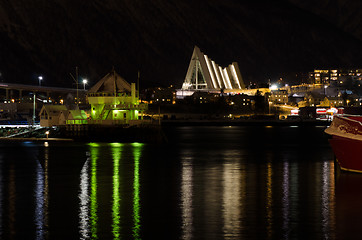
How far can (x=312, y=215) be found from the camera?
21328 millimetres

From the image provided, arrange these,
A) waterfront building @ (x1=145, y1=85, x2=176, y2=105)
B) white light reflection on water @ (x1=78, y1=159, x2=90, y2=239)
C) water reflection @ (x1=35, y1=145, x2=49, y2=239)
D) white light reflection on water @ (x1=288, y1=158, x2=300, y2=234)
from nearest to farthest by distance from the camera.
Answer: white light reflection on water @ (x1=78, y1=159, x2=90, y2=239) < water reflection @ (x1=35, y1=145, x2=49, y2=239) < white light reflection on water @ (x1=288, y1=158, x2=300, y2=234) < waterfront building @ (x1=145, y1=85, x2=176, y2=105)

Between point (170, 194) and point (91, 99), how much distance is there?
47735 mm

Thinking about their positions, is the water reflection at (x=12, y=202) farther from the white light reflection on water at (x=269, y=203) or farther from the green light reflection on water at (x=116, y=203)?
the white light reflection on water at (x=269, y=203)

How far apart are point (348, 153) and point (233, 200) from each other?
361 inches

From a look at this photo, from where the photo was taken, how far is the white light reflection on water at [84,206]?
18.7 m

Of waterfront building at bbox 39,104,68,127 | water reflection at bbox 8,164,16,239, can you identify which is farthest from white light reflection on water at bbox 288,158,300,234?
waterfront building at bbox 39,104,68,127

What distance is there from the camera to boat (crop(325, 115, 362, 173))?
29.9m

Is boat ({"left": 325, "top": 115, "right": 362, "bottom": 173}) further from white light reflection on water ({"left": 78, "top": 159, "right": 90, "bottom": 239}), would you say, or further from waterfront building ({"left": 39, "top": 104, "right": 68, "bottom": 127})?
waterfront building ({"left": 39, "top": 104, "right": 68, "bottom": 127})

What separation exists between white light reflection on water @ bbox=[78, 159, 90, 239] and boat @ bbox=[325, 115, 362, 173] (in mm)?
12549

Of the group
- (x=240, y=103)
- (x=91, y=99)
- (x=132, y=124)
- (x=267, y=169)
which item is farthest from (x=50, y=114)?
(x=240, y=103)

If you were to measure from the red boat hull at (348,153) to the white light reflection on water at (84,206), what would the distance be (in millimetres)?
12541

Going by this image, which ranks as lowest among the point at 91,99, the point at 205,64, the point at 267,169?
the point at 267,169

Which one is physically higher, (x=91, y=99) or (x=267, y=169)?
(x=91, y=99)

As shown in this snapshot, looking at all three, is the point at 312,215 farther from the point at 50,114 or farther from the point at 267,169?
the point at 50,114
